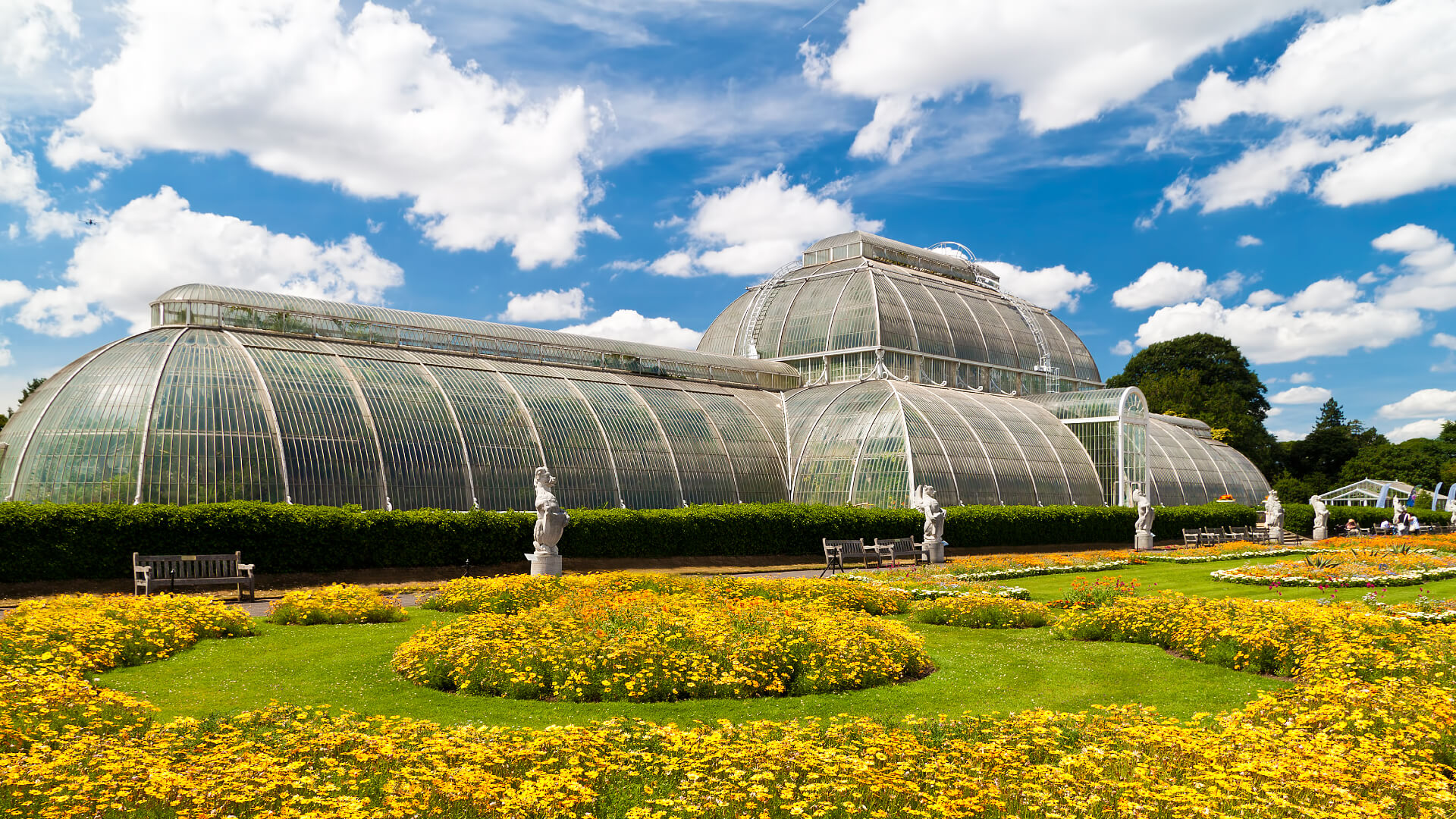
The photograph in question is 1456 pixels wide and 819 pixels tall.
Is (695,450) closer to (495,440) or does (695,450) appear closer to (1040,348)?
(495,440)

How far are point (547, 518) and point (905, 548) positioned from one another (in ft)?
56.8

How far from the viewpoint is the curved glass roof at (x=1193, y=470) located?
194ft

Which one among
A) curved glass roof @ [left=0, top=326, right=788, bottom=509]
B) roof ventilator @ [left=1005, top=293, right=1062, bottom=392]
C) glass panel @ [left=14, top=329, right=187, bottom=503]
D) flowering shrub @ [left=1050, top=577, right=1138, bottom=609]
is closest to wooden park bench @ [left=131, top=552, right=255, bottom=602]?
curved glass roof @ [left=0, top=326, right=788, bottom=509]

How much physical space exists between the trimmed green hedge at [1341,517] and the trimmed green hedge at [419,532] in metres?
23.7

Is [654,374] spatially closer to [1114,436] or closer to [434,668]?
[1114,436]

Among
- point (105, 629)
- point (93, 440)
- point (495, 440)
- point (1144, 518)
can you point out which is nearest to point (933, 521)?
point (1144, 518)

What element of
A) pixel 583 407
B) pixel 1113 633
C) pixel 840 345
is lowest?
pixel 1113 633

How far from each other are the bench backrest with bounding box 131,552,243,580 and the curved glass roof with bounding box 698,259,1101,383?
39.3 meters

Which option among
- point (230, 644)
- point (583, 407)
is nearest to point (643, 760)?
point (230, 644)

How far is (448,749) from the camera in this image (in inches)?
362

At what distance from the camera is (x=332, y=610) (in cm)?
1967

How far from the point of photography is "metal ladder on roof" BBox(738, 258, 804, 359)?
209ft

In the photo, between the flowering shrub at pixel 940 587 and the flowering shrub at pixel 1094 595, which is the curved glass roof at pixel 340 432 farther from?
the flowering shrub at pixel 1094 595

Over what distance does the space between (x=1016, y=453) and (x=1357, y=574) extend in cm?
2433
